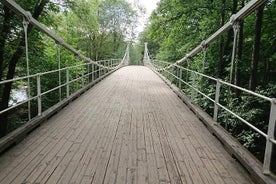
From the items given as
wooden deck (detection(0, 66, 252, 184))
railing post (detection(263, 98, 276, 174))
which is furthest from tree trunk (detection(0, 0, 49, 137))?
railing post (detection(263, 98, 276, 174))

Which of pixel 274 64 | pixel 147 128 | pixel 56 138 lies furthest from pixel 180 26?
pixel 56 138

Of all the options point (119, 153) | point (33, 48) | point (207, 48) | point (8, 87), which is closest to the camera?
point (119, 153)

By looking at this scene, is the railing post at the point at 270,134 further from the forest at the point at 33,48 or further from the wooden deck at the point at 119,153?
the forest at the point at 33,48

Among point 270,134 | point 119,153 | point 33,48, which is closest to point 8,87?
point 33,48

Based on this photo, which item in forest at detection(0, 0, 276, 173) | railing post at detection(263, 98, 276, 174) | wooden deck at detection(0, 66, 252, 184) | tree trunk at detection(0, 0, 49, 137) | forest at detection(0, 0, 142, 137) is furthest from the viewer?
tree trunk at detection(0, 0, 49, 137)

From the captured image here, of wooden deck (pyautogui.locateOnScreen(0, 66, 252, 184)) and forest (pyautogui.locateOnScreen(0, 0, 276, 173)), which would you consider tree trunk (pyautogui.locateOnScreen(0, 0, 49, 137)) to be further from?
wooden deck (pyautogui.locateOnScreen(0, 66, 252, 184))

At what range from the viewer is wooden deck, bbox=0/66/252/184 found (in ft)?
9.95

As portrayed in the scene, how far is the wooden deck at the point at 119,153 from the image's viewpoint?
3.03m

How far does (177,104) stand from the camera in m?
7.37

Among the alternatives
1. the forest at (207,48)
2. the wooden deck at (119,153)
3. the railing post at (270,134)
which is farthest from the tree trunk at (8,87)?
the railing post at (270,134)

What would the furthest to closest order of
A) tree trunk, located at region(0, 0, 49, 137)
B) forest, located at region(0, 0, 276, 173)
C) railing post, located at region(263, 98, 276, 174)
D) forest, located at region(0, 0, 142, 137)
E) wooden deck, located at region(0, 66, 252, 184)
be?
tree trunk, located at region(0, 0, 49, 137), forest, located at region(0, 0, 142, 137), forest, located at region(0, 0, 276, 173), wooden deck, located at region(0, 66, 252, 184), railing post, located at region(263, 98, 276, 174)

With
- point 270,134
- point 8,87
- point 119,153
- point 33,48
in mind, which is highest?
point 33,48

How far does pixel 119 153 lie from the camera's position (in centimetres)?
370

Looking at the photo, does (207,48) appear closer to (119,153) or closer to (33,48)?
(33,48)
